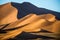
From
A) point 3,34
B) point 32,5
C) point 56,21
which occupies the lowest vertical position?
point 3,34

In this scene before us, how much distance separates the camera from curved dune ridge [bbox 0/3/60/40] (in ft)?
4.40

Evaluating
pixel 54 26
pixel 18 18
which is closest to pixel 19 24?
pixel 18 18

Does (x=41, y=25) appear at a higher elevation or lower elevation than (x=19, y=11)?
lower

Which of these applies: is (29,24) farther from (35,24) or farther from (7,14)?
(7,14)

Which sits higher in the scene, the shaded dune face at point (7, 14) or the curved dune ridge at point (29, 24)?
the shaded dune face at point (7, 14)

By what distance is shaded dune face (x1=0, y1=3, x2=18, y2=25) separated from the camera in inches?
56.6

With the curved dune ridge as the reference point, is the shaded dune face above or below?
above

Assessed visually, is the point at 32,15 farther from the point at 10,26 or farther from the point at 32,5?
the point at 10,26

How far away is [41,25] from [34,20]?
7cm

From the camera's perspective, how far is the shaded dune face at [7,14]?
4.72 feet

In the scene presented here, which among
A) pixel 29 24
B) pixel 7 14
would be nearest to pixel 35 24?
pixel 29 24

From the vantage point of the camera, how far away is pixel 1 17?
1458 millimetres

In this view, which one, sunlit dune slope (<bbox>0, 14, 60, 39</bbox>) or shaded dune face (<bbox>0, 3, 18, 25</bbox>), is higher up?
shaded dune face (<bbox>0, 3, 18, 25</bbox>)

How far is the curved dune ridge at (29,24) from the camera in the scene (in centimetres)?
134
